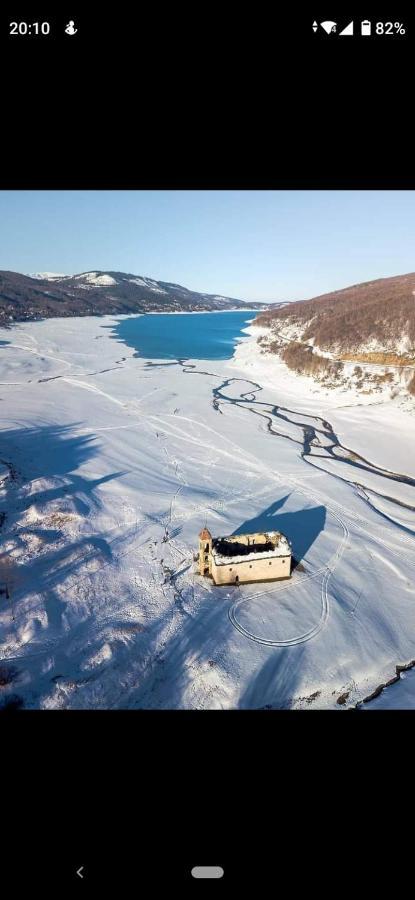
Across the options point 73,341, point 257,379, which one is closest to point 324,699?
point 257,379

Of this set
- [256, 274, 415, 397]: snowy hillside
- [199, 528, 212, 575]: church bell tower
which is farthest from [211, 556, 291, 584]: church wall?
[256, 274, 415, 397]: snowy hillside

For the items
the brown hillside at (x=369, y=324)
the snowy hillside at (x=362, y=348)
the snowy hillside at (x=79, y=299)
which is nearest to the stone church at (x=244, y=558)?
the snowy hillside at (x=362, y=348)

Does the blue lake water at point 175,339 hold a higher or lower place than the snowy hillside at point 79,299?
lower

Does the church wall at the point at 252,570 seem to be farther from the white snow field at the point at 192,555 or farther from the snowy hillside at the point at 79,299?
the snowy hillside at the point at 79,299

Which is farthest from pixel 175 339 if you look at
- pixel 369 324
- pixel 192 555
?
pixel 192 555
